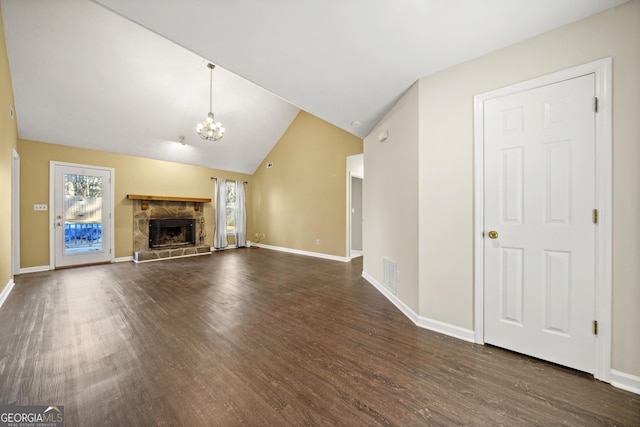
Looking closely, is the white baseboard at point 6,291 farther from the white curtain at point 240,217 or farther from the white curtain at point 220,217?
the white curtain at point 240,217

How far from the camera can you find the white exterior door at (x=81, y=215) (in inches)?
184

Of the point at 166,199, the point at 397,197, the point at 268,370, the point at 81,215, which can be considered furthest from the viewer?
the point at 166,199

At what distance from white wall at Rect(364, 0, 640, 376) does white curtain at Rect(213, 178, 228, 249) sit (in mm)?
5605

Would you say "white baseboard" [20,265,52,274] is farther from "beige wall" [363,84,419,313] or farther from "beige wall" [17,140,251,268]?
"beige wall" [363,84,419,313]

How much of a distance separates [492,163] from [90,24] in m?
5.57

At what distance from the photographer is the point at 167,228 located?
20.5 feet

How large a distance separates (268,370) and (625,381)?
2.33 m

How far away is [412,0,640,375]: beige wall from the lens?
1446 mm

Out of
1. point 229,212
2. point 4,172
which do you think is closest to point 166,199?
point 229,212

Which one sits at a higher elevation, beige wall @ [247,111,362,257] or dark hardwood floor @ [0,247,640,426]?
beige wall @ [247,111,362,257]

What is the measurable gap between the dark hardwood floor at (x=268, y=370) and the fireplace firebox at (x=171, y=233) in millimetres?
3074

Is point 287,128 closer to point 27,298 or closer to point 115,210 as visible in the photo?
point 115,210

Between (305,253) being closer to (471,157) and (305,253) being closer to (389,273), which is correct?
(389,273)

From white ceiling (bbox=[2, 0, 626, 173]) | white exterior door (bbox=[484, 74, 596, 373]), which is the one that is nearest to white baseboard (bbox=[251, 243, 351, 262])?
white ceiling (bbox=[2, 0, 626, 173])
